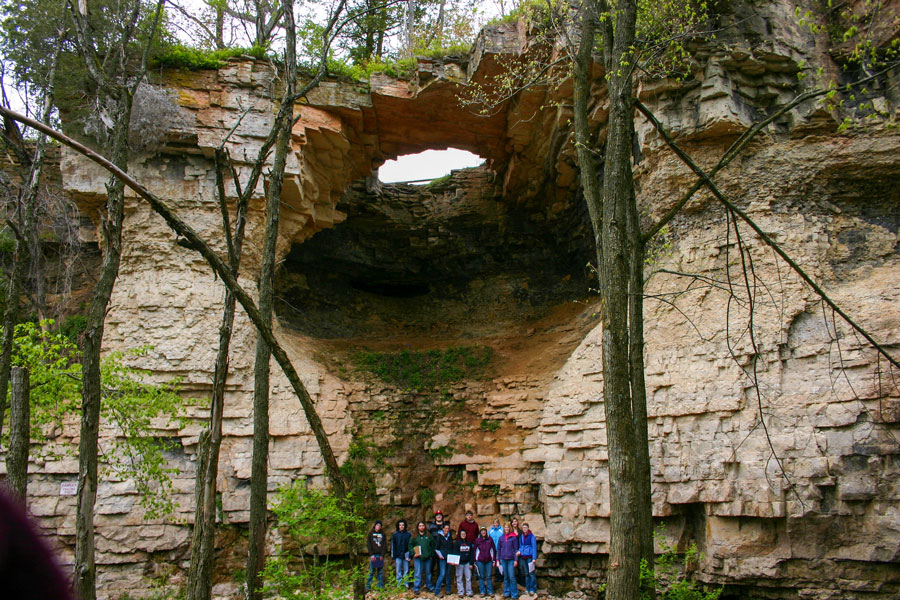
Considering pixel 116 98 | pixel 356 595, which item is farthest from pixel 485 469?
pixel 116 98

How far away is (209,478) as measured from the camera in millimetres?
7758

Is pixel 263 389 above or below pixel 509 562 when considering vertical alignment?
above

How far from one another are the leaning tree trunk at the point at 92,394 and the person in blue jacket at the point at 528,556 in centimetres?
682

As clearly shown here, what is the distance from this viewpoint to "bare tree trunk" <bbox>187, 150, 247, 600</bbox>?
7.30 m

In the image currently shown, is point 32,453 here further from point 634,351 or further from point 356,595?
point 634,351

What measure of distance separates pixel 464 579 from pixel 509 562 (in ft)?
3.07

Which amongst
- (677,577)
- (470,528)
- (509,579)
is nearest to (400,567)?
(470,528)

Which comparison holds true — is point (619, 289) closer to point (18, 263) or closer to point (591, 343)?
point (591, 343)

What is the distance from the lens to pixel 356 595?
752 centimetres

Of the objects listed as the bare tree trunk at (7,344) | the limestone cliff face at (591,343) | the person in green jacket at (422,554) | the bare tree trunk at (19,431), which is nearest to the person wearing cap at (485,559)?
the person in green jacket at (422,554)

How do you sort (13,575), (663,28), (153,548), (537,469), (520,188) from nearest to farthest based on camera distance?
(13,575) → (663,28) → (153,548) → (537,469) → (520,188)

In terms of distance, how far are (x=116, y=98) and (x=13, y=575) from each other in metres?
9.57

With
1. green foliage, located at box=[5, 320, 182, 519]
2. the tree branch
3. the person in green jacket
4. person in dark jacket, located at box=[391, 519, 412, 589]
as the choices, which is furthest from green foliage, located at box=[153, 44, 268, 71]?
the person in green jacket

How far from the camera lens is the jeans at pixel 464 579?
36.2 ft
